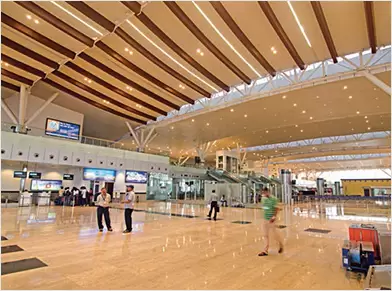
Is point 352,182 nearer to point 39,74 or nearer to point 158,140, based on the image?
point 158,140

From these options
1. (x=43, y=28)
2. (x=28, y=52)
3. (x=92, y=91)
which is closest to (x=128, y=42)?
(x=43, y=28)

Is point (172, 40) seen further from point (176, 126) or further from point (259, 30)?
point (176, 126)

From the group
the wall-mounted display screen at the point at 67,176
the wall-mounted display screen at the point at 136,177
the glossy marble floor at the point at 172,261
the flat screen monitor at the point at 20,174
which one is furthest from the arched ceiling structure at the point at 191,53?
the glossy marble floor at the point at 172,261

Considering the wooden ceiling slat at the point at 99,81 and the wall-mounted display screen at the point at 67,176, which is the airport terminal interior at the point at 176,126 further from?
the wall-mounted display screen at the point at 67,176

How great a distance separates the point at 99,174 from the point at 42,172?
14.0 ft

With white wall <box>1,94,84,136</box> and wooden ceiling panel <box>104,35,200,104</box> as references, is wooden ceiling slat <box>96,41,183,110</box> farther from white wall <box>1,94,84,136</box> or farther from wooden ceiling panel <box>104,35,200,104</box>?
white wall <box>1,94,84,136</box>

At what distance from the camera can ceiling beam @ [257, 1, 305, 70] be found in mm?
9305

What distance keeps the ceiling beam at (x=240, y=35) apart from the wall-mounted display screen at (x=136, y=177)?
15.9m

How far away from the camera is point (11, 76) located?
1630cm

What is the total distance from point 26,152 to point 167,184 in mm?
15197

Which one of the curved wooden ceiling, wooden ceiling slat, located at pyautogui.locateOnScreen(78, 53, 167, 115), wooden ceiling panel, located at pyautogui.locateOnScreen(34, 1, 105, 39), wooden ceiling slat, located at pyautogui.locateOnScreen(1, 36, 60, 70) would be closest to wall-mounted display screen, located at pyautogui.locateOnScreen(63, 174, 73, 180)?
the curved wooden ceiling

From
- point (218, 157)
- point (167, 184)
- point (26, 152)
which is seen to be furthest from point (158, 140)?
point (26, 152)

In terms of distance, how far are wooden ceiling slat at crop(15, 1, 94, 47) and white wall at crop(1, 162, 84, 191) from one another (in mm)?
11360

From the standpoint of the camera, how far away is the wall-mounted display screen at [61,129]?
19623 millimetres
